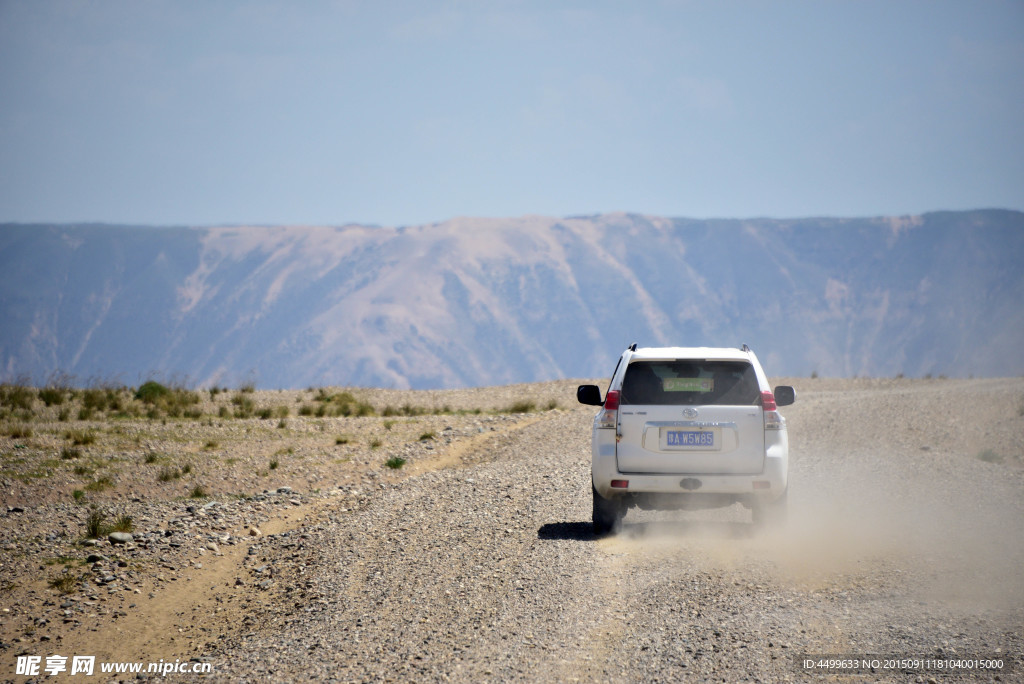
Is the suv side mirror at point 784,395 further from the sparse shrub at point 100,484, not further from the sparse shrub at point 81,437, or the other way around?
the sparse shrub at point 81,437

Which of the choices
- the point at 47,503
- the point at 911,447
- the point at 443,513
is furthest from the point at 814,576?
the point at 47,503

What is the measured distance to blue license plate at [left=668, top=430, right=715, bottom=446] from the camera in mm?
9227

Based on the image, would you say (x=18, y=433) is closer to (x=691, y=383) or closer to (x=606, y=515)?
(x=606, y=515)

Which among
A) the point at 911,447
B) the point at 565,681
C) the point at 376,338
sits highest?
the point at 376,338

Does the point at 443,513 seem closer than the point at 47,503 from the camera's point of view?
Yes

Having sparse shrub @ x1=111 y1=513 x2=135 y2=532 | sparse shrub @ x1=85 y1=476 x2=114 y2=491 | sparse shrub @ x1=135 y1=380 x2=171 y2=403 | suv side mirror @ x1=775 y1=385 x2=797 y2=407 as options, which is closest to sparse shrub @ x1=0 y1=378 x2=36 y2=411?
sparse shrub @ x1=135 y1=380 x2=171 y2=403


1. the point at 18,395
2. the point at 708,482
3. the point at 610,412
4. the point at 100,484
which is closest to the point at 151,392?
the point at 18,395

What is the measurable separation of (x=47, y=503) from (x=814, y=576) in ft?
41.9

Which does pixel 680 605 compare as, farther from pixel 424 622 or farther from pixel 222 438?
pixel 222 438

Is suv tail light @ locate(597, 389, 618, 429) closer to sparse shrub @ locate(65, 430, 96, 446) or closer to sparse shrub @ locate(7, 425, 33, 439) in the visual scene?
sparse shrub @ locate(65, 430, 96, 446)

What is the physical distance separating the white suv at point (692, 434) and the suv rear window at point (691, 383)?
11 millimetres

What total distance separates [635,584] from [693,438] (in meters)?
1.64

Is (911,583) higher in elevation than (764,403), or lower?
lower

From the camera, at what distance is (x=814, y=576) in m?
8.73
